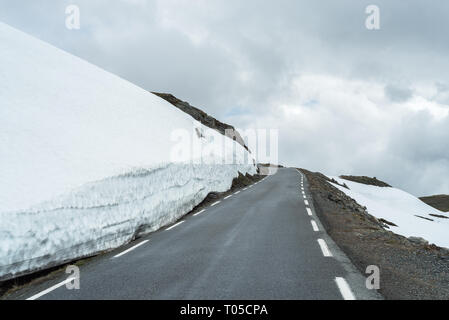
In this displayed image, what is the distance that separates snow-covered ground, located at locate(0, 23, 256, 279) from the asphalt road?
78cm

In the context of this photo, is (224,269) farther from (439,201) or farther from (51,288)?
(439,201)

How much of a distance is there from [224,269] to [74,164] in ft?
18.6

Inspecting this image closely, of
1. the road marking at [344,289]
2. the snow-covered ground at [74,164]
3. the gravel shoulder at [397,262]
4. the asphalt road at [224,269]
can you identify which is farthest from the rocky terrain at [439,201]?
the road marking at [344,289]

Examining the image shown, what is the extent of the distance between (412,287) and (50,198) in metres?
7.21

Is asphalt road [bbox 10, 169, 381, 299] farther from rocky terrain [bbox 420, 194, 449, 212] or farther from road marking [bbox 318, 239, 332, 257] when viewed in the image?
rocky terrain [bbox 420, 194, 449, 212]

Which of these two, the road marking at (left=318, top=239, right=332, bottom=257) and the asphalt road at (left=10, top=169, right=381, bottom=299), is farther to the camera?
the road marking at (left=318, top=239, right=332, bottom=257)

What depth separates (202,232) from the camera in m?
8.52

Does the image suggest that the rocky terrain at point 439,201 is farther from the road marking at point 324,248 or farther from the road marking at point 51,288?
the road marking at point 51,288

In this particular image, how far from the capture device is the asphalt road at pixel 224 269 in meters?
4.26

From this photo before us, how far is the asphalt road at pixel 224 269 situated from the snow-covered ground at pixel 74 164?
776 mm

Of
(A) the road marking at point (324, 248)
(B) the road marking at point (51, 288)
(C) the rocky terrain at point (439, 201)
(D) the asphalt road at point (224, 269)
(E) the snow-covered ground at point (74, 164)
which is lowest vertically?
(C) the rocky terrain at point (439, 201)

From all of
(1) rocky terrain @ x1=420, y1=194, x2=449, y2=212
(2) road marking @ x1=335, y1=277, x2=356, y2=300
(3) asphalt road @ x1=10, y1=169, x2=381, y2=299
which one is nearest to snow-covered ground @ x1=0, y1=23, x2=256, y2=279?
(3) asphalt road @ x1=10, y1=169, x2=381, y2=299

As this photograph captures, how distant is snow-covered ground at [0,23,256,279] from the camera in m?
6.00

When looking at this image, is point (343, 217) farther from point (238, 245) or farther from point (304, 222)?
point (238, 245)
